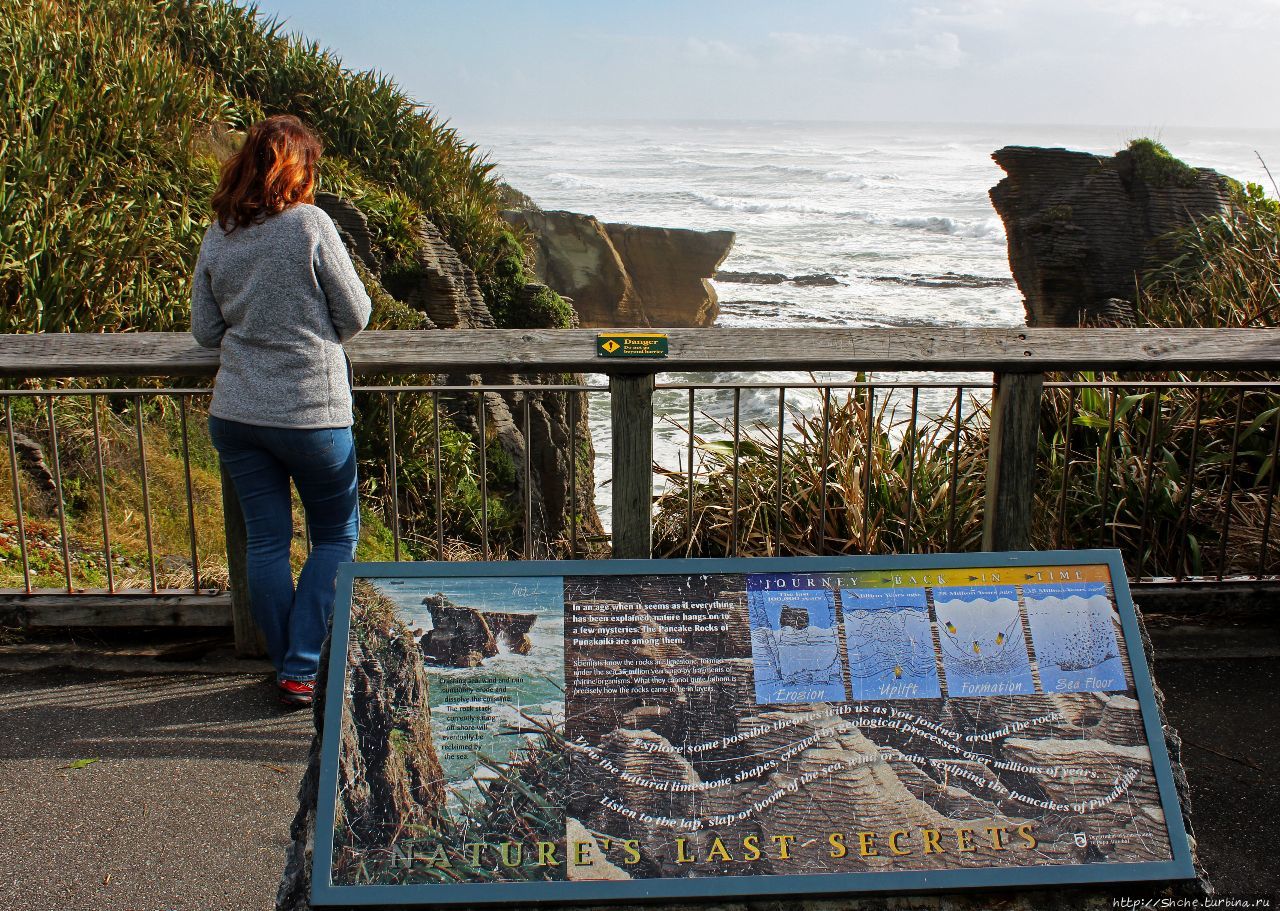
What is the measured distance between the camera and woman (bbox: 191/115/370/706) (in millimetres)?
3373

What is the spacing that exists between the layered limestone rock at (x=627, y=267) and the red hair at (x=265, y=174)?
2873cm

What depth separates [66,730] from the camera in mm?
3771

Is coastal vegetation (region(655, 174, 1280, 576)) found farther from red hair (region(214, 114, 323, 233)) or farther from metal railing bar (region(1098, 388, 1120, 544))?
red hair (region(214, 114, 323, 233))

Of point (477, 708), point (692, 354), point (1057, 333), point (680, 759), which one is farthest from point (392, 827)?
point (1057, 333)

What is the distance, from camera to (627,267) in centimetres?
4319

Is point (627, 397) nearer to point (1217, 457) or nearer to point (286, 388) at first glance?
point (286, 388)

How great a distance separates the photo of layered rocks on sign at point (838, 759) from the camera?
2242 millimetres

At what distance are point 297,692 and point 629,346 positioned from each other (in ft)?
5.35

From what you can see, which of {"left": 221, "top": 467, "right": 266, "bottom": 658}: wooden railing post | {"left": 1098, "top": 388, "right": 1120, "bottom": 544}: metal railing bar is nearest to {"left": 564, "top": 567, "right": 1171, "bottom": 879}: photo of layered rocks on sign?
{"left": 221, "top": 467, "right": 266, "bottom": 658}: wooden railing post

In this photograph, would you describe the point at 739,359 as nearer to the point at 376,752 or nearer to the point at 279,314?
the point at 279,314

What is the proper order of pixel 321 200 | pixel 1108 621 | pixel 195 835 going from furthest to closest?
pixel 321 200, pixel 195 835, pixel 1108 621

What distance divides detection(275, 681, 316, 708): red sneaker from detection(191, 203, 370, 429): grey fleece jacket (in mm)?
940

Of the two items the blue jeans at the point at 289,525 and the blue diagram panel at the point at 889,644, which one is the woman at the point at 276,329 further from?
the blue diagram panel at the point at 889,644

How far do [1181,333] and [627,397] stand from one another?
2.00 metres
